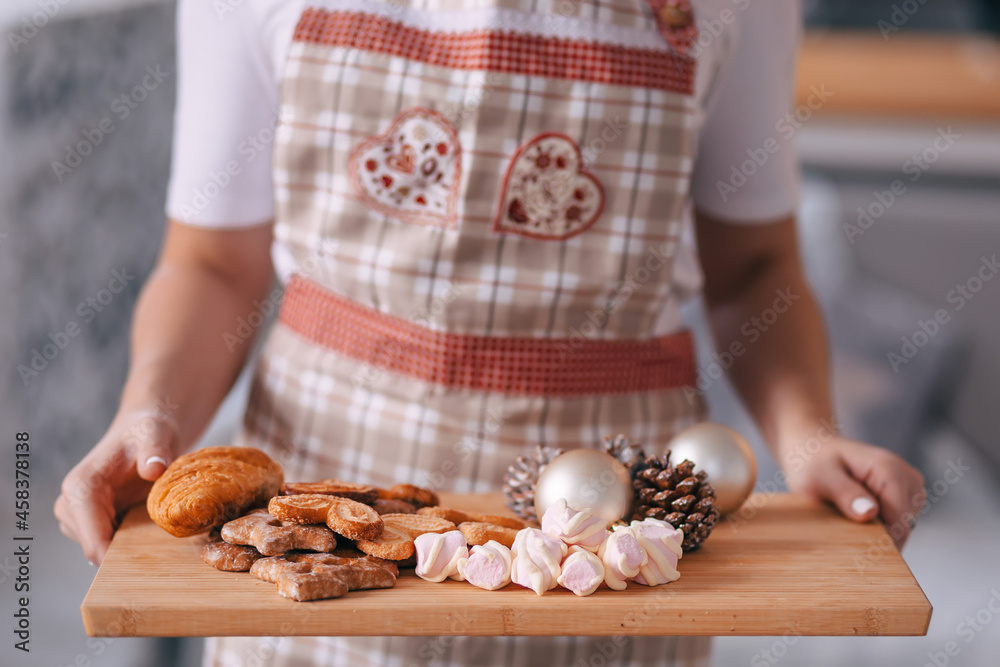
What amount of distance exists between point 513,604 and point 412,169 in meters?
0.32

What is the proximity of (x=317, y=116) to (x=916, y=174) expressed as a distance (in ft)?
5.03

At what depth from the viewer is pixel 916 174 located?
1787 mm

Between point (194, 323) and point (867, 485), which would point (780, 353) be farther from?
point (194, 323)

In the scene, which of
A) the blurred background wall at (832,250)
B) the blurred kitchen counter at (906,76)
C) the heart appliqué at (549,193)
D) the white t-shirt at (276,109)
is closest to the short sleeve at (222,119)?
the white t-shirt at (276,109)

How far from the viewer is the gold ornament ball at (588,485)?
0.47 meters

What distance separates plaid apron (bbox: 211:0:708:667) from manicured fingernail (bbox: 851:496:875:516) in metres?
0.17

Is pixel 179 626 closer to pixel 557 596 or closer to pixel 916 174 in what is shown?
pixel 557 596

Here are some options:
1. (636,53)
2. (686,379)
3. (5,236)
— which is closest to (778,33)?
(636,53)

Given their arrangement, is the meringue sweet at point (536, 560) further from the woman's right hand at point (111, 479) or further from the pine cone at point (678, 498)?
the woman's right hand at point (111, 479)

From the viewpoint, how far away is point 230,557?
44cm

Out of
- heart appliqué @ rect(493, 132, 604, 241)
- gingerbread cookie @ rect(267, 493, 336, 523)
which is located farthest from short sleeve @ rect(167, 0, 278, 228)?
gingerbread cookie @ rect(267, 493, 336, 523)

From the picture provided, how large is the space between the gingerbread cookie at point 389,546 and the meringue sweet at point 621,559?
0.32 ft

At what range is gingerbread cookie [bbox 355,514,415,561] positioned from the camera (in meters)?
0.43

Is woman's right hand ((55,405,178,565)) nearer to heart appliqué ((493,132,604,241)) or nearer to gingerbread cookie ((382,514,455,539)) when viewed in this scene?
gingerbread cookie ((382,514,455,539))
